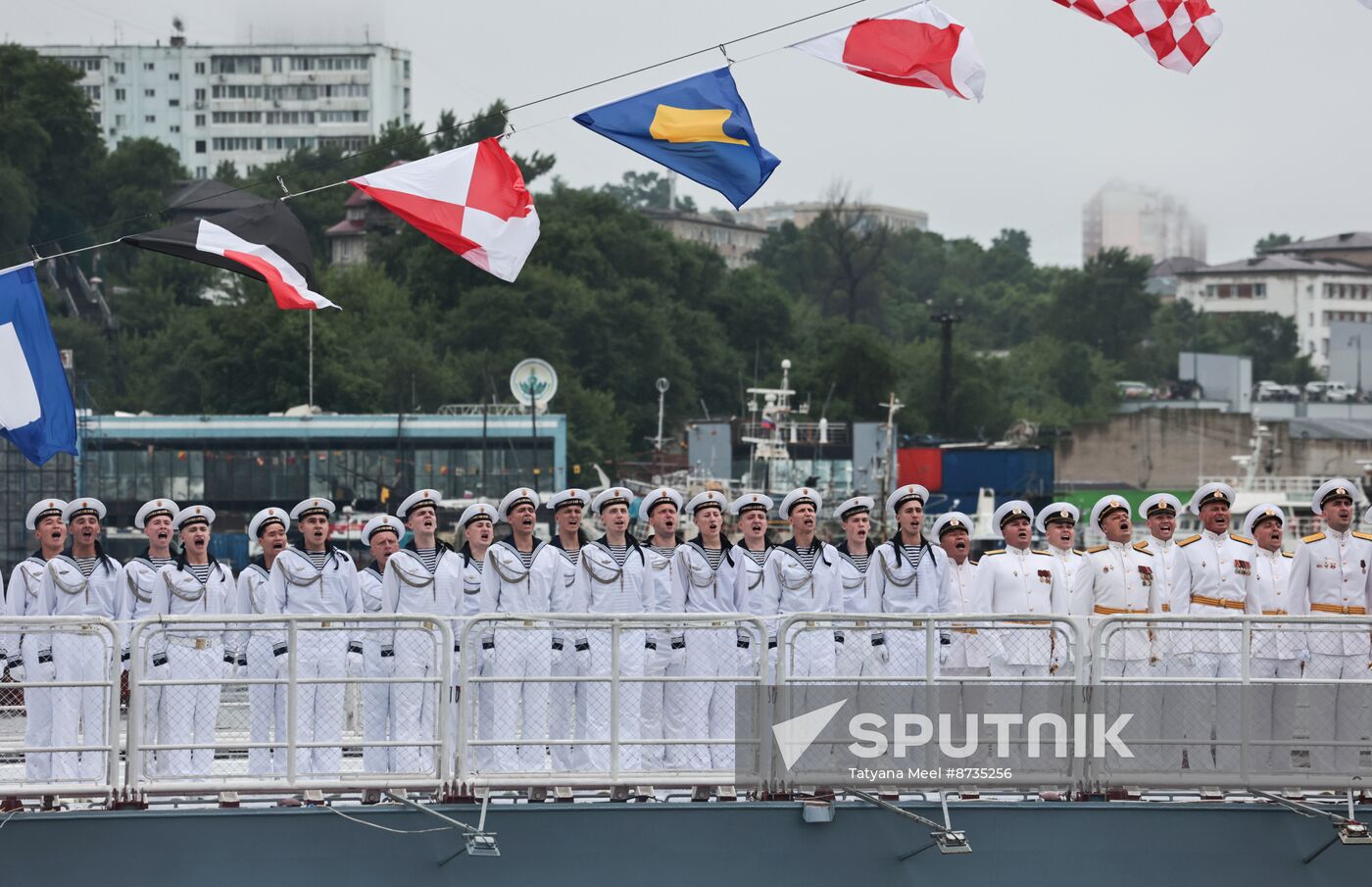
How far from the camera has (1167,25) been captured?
44.8ft

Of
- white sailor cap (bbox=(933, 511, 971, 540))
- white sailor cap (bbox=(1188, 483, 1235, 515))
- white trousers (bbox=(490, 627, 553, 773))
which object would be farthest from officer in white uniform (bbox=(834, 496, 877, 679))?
white sailor cap (bbox=(1188, 483, 1235, 515))

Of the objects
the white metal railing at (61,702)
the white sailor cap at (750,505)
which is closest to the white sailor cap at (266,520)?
the white metal railing at (61,702)

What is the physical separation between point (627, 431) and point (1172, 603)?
177ft

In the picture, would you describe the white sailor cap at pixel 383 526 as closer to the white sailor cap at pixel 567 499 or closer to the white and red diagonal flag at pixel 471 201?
the white sailor cap at pixel 567 499

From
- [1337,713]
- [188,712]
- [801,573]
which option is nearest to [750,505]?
[801,573]

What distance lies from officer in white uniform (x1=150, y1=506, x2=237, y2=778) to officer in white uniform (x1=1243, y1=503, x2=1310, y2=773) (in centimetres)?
649

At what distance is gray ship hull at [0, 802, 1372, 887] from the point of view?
1112 centimetres

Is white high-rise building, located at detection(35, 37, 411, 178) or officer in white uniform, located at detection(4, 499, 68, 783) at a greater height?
white high-rise building, located at detection(35, 37, 411, 178)

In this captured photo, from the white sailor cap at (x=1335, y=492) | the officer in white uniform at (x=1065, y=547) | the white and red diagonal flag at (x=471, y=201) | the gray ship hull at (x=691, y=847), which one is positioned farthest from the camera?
the white and red diagonal flag at (x=471, y=201)

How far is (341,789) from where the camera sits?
11250 millimetres

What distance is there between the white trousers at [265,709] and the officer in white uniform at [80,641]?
2.99ft

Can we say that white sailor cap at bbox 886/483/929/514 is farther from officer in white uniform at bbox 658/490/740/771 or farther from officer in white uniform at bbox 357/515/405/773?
officer in white uniform at bbox 357/515/405/773

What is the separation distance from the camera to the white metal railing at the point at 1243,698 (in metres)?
11.3

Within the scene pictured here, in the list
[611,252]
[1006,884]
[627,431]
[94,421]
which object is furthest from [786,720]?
[611,252]
